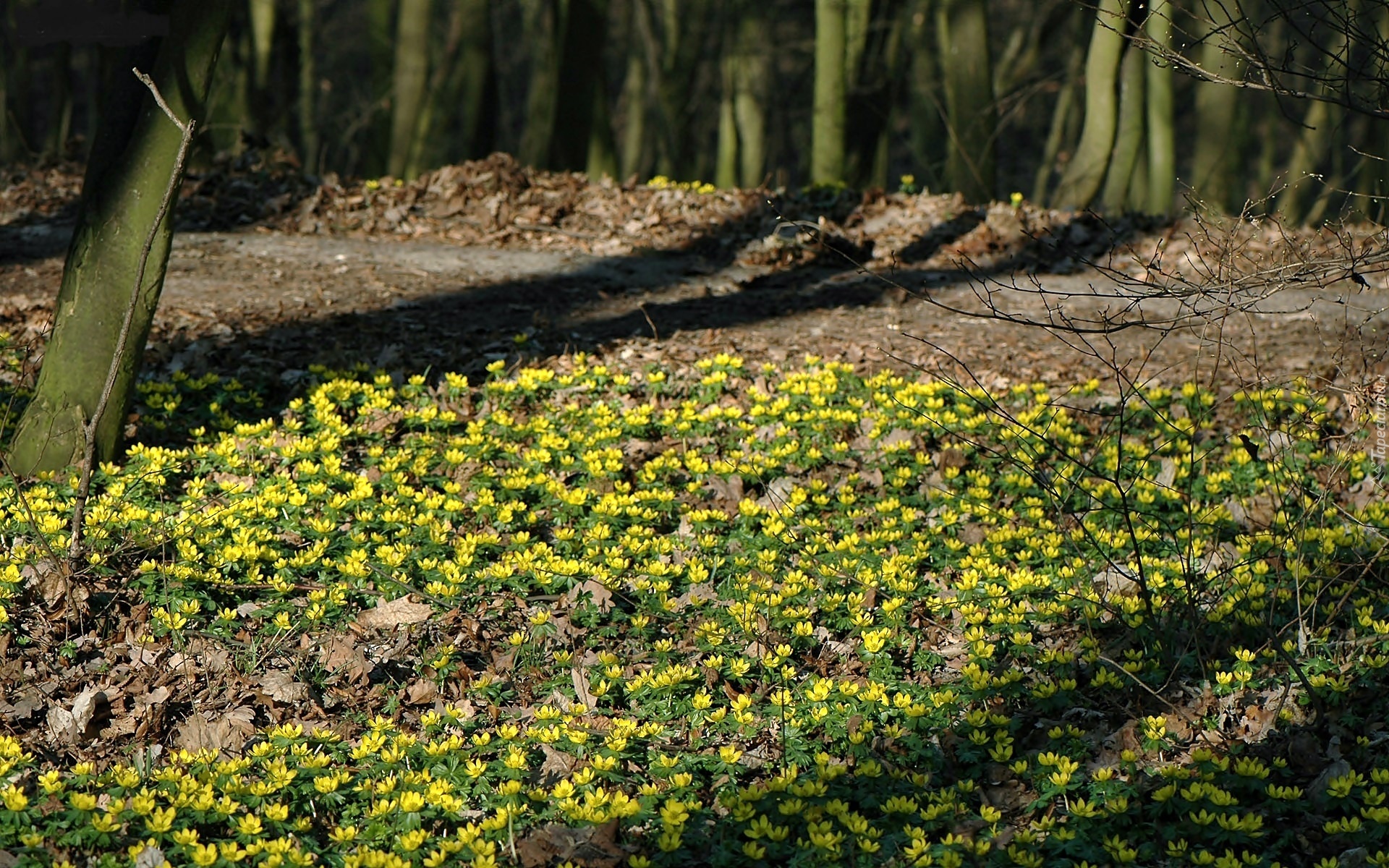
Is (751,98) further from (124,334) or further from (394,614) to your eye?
(394,614)

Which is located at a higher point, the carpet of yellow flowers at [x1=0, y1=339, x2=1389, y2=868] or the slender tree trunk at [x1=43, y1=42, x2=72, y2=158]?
the slender tree trunk at [x1=43, y1=42, x2=72, y2=158]

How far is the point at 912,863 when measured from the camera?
10.5ft

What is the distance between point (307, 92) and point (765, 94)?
8.43 metres

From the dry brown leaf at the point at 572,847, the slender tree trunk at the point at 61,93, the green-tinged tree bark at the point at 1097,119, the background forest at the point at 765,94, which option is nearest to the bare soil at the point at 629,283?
the green-tinged tree bark at the point at 1097,119

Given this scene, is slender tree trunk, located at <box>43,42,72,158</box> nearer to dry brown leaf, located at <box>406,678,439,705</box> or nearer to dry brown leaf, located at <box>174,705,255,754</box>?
dry brown leaf, located at <box>174,705,255,754</box>

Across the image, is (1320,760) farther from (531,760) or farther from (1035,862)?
(531,760)

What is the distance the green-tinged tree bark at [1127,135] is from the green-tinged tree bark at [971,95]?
3.89 feet

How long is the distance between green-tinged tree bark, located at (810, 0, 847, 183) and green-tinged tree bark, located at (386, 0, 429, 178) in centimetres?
421

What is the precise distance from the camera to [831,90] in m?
11.9

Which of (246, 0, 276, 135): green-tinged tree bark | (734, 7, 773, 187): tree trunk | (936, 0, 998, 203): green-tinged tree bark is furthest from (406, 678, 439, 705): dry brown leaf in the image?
(734, 7, 773, 187): tree trunk

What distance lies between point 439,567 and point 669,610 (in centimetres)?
95

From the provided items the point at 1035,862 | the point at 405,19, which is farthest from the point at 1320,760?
the point at 405,19

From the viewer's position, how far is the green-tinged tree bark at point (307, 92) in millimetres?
19812

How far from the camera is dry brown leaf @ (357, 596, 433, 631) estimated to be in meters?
4.43
